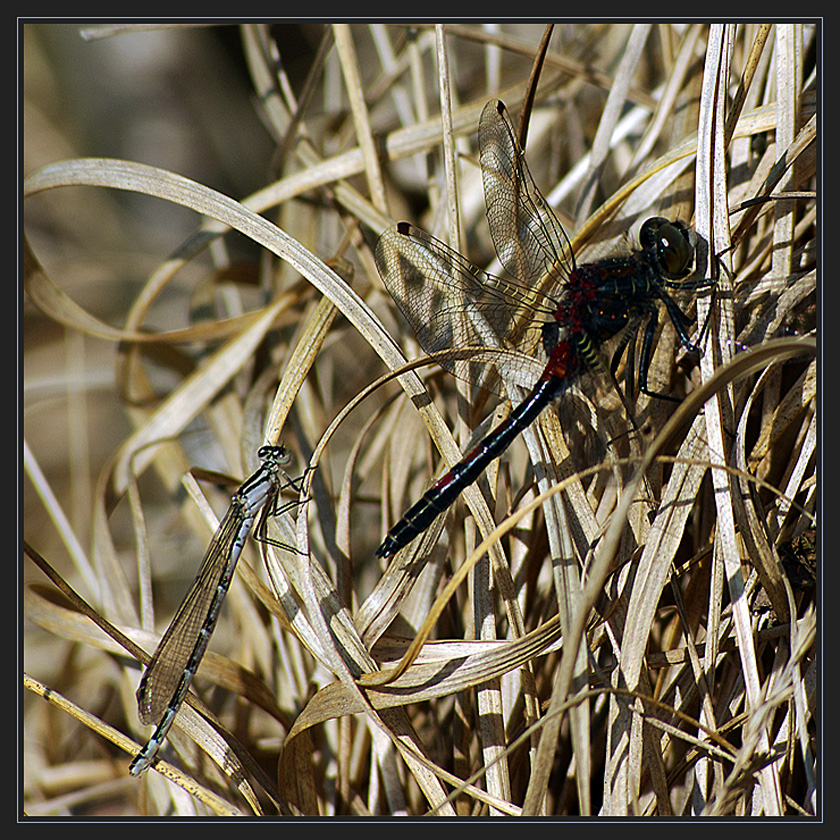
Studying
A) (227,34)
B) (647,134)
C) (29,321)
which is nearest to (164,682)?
(29,321)

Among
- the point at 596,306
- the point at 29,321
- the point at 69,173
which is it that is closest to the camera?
the point at 596,306

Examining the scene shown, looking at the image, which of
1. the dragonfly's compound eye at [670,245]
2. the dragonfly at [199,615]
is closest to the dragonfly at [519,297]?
the dragonfly's compound eye at [670,245]

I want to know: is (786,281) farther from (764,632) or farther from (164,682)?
(164,682)

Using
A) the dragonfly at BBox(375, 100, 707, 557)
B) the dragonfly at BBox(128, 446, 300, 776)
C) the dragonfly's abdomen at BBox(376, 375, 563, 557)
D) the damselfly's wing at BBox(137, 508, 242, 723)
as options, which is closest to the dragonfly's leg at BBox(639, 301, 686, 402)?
the dragonfly at BBox(375, 100, 707, 557)

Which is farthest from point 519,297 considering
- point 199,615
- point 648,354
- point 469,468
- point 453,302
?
point 199,615

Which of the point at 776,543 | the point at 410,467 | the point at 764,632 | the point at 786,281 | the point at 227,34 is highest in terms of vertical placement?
the point at 227,34

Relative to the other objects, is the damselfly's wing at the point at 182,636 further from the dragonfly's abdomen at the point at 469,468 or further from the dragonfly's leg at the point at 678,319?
the dragonfly's leg at the point at 678,319
